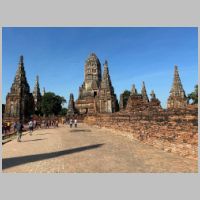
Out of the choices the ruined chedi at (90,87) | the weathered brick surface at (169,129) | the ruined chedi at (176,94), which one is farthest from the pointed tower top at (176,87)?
the ruined chedi at (90,87)

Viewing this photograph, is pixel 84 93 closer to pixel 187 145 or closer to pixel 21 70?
pixel 21 70

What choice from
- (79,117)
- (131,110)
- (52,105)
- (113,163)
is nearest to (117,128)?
(131,110)

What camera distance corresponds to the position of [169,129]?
8.95 meters

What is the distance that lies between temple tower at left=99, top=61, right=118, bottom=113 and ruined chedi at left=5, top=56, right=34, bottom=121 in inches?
443

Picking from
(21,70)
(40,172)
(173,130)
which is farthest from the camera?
(21,70)

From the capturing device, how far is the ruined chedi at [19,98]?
109 ft

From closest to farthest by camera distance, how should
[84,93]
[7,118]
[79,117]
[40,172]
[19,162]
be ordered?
[40,172], [19,162], [7,118], [79,117], [84,93]

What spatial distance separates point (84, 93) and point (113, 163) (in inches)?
2124

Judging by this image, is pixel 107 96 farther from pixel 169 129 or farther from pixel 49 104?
pixel 49 104

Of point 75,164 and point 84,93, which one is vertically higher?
point 84,93

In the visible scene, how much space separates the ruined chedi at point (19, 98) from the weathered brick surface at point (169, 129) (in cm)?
2360

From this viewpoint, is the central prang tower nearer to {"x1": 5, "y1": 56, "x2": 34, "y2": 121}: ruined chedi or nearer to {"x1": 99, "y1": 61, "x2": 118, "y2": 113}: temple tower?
{"x1": 5, "y1": 56, "x2": 34, "y2": 121}: ruined chedi

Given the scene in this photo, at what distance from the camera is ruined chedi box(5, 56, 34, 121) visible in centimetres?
3334

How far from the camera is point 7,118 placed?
31906 millimetres
